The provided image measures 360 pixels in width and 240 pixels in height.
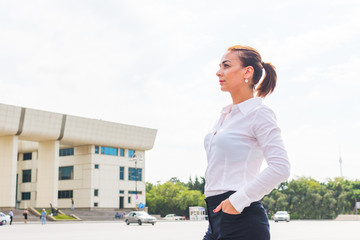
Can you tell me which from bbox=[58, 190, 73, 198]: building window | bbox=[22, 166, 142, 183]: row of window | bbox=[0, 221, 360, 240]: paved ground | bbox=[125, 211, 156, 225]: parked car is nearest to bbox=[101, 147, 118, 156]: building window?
bbox=[22, 166, 142, 183]: row of window

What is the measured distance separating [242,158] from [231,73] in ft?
1.61

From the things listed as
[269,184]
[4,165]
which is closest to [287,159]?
[269,184]

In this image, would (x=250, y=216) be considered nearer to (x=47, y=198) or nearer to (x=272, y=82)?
(x=272, y=82)

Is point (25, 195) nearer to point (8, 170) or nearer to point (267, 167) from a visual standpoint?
point (8, 170)

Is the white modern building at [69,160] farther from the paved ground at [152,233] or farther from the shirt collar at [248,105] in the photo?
the shirt collar at [248,105]

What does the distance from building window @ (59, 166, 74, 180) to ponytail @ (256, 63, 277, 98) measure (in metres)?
66.5

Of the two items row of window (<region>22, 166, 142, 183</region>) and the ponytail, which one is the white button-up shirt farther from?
row of window (<region>22, 166, 142, 183</region>)

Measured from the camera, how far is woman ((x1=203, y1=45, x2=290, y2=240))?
2.21 m

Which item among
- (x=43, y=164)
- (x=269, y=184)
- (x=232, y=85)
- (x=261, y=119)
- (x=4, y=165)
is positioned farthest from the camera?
(x=43, y=164)

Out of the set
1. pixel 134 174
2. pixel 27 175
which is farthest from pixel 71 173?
pixel 27 175

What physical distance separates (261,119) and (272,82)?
0.44 metres

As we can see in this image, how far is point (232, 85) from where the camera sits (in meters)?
2.56

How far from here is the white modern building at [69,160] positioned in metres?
55.6

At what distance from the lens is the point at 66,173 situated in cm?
6788
